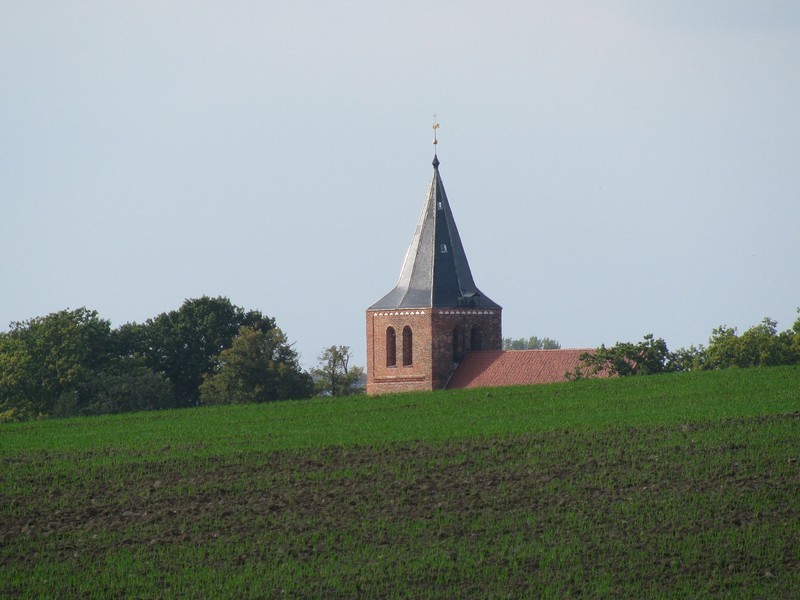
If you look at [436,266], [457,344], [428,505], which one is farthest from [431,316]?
[428,505]

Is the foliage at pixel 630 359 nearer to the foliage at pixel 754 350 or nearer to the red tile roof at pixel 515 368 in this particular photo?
the red tile roof at pixel 515 368

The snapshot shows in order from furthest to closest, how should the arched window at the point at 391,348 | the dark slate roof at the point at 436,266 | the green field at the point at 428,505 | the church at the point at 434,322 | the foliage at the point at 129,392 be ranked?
the foliage at the point at 129,392
the arched window at the point at 391,348
the dark slate roof at the point at 436,266
the church at the point at 434,322
the green field at the point at 428,505

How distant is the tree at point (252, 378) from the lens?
71.5 m

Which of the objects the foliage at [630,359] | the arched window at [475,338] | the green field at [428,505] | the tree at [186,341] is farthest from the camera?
the tree at [186,341]

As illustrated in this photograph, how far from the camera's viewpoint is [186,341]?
7862 centimetres

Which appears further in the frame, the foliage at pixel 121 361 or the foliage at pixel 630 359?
the foliage at pixel 121 361

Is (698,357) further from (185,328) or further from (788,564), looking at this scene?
(788,564)

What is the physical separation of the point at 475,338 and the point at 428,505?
1471 inches

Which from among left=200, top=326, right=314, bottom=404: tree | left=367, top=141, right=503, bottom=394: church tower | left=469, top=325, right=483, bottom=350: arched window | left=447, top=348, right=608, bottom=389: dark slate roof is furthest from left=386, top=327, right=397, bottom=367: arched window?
left=200, top=326, right=314, bottom=404: tree

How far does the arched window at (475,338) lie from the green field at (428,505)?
25370 millimetres

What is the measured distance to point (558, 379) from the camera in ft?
191

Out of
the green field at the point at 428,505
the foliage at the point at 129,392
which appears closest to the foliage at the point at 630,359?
the green field at the point at 428,505

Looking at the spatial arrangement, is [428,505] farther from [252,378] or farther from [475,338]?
[252,378]

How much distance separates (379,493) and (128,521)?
4936 millimetres
